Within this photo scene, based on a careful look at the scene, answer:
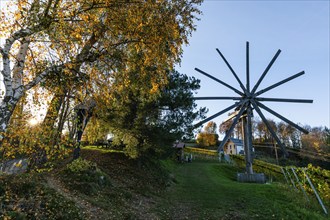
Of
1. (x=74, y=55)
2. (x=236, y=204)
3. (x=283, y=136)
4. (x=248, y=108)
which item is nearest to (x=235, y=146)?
(x=283, y=136)

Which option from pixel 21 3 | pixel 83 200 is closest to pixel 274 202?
pixel 83 200

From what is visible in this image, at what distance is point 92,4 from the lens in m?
5.31

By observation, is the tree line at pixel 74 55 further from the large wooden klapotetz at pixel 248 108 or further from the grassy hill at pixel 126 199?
the large wooden klapotetz at pixel 248 108

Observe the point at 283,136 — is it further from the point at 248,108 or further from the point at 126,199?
the point at 126,199

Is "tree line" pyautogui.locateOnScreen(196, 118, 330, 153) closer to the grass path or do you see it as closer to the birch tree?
the grass path

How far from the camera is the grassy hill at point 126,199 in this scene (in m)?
6.41

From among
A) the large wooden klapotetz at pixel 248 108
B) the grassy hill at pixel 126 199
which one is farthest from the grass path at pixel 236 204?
the large wooden klapotetz at pixel 248 108

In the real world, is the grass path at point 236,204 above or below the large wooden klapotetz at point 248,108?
below

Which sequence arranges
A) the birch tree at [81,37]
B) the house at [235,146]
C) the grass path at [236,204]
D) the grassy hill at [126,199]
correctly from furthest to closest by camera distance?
1. the house at [235,146]
2. the grass path at [236,204]
3. the grassy hill at [126,199]
4. the birch tree at [81,37]

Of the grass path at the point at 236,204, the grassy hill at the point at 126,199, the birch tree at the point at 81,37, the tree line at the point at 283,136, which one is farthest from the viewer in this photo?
the tree line at the point at 283,136

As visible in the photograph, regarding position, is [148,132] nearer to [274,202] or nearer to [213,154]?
[274,202]

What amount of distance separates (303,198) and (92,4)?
44.3 feet

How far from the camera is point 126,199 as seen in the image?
9.94m

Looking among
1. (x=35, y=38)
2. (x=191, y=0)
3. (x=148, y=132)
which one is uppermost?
(x=191, y=0)
